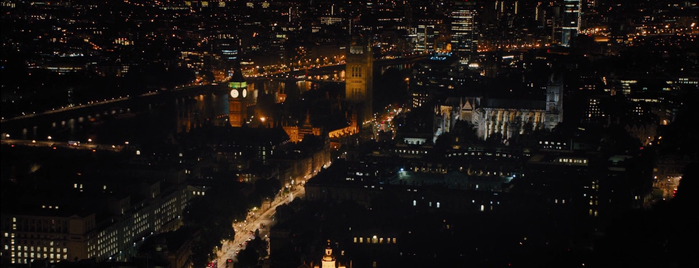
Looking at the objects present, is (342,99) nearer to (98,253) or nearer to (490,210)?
(490,210)

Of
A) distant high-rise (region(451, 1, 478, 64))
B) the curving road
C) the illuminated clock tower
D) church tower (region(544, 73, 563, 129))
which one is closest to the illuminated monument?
the curving road

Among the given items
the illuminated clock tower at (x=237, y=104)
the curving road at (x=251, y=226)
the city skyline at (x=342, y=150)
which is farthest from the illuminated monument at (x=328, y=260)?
the illuminated clock tower at (x=237, y=104)

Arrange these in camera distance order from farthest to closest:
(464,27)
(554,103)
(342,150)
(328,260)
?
(464,27), (554,103), (342,150), (328,260)

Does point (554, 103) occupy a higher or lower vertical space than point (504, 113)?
higher

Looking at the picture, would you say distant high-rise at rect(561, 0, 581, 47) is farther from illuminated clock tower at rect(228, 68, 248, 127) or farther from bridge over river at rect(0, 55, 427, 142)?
illuminated clock tower at rect(228, 68, 248, 127)

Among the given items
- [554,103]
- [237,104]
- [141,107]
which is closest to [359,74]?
[237,104]

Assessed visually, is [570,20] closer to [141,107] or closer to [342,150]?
[141,107]
